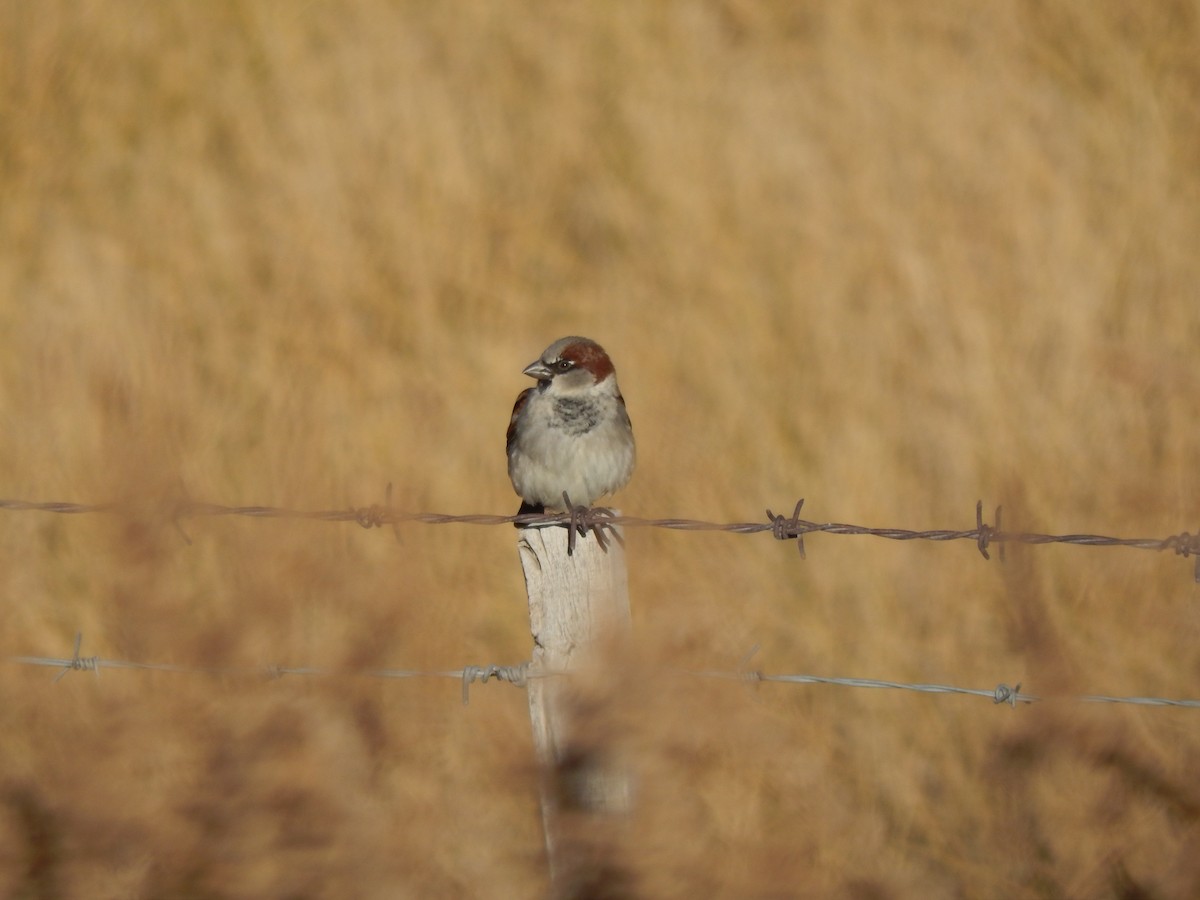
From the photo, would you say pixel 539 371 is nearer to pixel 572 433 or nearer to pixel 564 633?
pixel 572 433

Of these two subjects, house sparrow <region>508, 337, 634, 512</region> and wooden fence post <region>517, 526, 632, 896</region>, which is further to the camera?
house sparrow <region>508, 337, 634, 512</region>

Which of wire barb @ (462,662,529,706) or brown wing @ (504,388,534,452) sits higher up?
brown wing @ (504,388,534,452)

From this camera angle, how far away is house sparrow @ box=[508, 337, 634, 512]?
Result: 3.71 metres

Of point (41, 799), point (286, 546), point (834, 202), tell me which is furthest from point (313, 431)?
point (834, 202)

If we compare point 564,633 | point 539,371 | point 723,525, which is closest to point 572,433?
point 539,371

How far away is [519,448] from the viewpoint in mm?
3809

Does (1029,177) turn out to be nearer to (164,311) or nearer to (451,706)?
(451,706)

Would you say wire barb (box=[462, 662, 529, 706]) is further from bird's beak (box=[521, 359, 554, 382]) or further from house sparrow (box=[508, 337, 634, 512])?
bird's beak (box=[521, 359, 554, 382])

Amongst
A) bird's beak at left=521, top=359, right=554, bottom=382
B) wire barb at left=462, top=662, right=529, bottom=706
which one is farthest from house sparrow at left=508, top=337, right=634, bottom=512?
wire barb at left=462, top=662, right=529, bottom=706

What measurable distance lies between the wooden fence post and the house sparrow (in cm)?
130

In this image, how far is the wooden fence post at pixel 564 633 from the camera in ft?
7.75

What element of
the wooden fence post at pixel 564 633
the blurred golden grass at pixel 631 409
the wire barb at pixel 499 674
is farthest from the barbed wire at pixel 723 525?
the blurred golden grass at pixel 631 409

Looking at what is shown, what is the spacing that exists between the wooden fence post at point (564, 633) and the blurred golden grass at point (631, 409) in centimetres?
27

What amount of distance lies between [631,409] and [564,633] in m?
2.21
